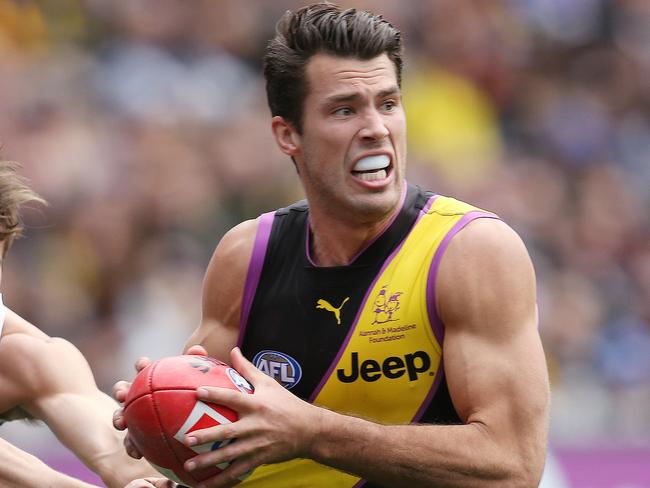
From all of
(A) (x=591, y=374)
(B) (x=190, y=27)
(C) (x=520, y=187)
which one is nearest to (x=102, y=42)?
(B) (x=190, y=27)

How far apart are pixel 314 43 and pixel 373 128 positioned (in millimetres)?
453

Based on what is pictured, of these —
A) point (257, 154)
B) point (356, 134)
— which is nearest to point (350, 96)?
point (356, 134)

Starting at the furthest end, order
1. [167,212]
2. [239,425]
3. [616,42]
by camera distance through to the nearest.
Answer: [616,42] < [167,212] < [239,425]

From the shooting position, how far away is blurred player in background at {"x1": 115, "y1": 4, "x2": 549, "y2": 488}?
4609 mm

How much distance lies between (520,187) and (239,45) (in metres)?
2.66

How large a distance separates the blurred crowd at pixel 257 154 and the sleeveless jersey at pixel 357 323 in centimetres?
395

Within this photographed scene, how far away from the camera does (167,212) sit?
10.2 metres

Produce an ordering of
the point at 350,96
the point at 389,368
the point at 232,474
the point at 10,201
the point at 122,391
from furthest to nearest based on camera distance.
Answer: the point at 10,201 → the point at 350,96 → the point at 389,368 → the point at 122,391 → the point at 232,474

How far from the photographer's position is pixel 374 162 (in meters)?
5.09

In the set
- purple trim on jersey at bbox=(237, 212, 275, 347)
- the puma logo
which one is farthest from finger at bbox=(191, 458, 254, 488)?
purple trim on jersey at bbox=(237, 212, 275, 347)

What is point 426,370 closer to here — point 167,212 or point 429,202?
point 429,202

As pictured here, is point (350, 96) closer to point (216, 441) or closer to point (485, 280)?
point (485, 280)

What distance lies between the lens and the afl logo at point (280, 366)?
17.3 ft

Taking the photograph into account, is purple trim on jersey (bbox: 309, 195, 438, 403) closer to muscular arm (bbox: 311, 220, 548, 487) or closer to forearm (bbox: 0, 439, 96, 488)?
muscular arm (bbox: 311, 220, 548, 487)
